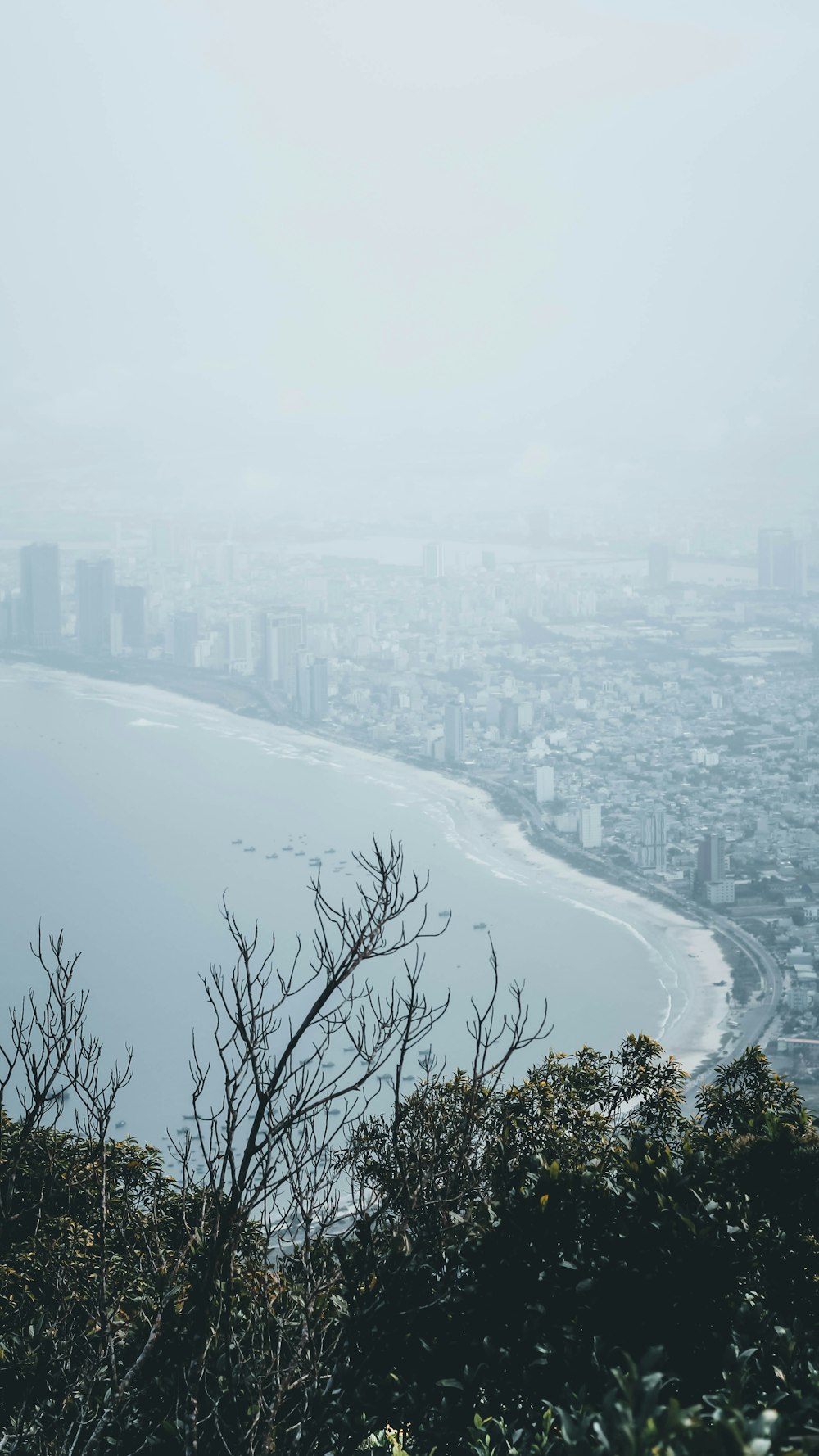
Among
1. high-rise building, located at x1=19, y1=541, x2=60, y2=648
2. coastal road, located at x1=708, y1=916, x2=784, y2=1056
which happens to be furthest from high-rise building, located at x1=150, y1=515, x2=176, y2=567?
coastal road, located at x1=708, y1=916, x2=784, y2=1056

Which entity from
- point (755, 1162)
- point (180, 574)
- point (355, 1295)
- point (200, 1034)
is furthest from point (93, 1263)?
point (180, 574)

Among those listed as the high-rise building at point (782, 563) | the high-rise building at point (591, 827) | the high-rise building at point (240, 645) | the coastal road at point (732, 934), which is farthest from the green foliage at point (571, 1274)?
the high-rise building at point (782, 563)

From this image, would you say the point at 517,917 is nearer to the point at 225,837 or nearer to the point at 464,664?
the point at 225,837

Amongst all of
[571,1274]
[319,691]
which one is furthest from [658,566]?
[571,1274]

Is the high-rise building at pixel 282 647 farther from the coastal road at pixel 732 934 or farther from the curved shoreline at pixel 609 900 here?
the coastal road at pixel 732 934

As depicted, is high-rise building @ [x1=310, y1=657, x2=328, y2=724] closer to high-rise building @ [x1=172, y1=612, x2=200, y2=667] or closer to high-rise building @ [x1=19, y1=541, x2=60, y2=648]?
high-rise building @ [x1=172, y1=612, x2=200, y2=667]
